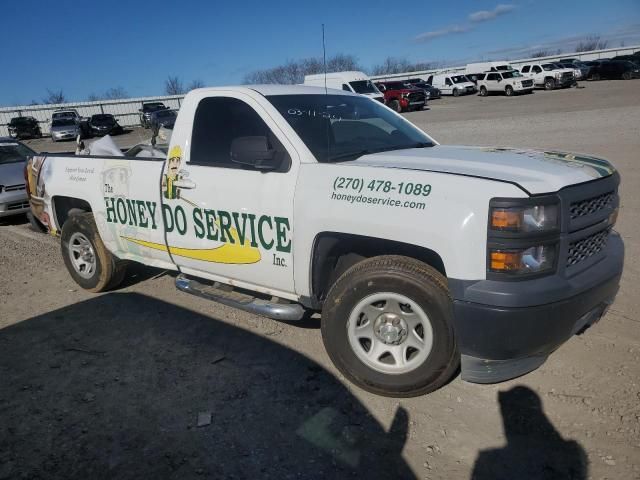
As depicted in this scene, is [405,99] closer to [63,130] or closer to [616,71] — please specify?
[616,71]

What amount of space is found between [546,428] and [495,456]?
1.29 feet

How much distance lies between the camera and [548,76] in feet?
119

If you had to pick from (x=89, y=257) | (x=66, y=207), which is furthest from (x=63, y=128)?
(x=89, y=257)

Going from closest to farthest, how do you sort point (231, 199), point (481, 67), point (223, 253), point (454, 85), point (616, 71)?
1. point (231, 199)
2. point (223, 253)
3. point (616, 71)
4. point (454, 85)
5. point (481, 67)

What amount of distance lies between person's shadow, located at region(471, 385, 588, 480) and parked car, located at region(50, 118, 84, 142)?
33.7 m

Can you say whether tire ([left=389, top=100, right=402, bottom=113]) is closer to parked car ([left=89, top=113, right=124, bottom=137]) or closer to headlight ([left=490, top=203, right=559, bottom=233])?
parked car ([left=89, top=113, right=124, bottom=137])

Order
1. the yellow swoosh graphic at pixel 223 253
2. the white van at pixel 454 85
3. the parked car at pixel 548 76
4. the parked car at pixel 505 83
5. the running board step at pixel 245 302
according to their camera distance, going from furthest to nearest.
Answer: the white van at pixel 454 85 < the parked car at pixel 548 76 < the parked car at pixel 505 83 < the yellow swoosh graphic at pixel 223 253 < the running board step at pixel 245 302

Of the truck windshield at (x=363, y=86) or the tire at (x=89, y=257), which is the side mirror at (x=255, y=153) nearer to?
the tire at (x=89, y=257)

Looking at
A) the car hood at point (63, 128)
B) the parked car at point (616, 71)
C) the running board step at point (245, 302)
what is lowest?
the running board step at point (245, 302)

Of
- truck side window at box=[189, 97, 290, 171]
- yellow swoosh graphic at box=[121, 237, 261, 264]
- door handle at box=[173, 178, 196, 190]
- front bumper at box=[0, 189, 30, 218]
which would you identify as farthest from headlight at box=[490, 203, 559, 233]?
front bumper at box=[0, 189, 30, 218]

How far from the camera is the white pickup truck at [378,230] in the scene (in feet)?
8.61

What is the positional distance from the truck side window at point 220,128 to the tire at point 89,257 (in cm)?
170

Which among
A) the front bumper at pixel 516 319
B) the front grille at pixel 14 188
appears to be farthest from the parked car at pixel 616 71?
the front bumper at pixel 516 319

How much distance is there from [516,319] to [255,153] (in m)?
1.88
